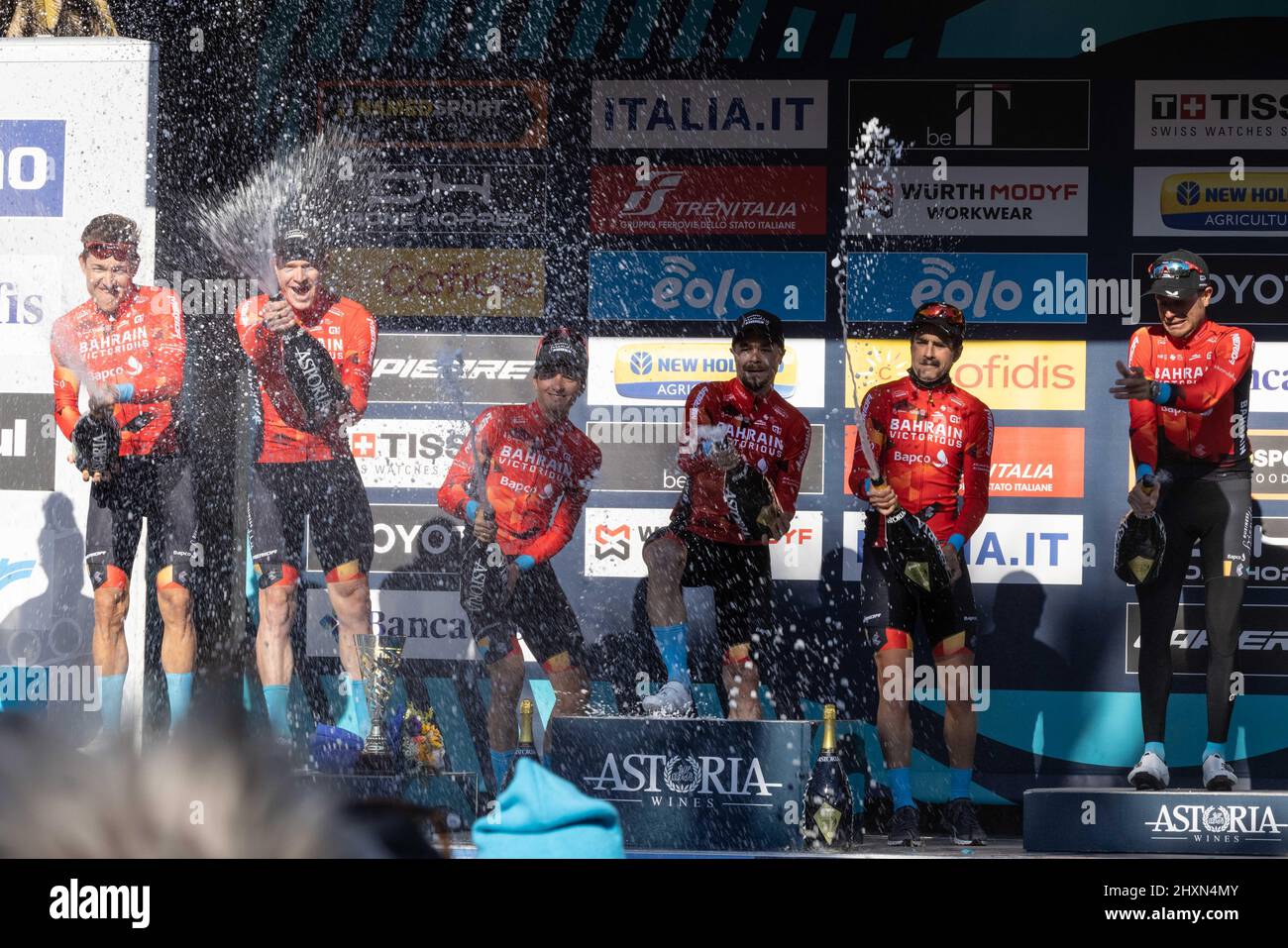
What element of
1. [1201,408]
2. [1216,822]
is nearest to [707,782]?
[1216,822]

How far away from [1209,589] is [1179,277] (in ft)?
4.02

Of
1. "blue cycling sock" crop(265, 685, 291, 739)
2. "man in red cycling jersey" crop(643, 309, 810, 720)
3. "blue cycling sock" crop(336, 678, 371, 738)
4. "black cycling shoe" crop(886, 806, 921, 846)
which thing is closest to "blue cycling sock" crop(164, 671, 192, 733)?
"blue cycling sock" crop(265, 685, 291, 739)

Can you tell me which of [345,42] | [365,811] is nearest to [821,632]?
[345,42]

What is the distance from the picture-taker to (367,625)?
6062 mm

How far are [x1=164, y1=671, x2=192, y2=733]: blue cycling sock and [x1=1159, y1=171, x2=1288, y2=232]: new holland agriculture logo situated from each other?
179 inches

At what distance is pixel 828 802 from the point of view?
5.21m

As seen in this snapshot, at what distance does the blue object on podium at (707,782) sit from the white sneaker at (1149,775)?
1.47 m

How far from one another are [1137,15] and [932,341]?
1.66m

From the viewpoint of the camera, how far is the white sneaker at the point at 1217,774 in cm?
538

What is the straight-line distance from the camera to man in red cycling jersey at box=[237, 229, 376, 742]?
6.02 meters

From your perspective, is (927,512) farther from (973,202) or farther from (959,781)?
(973,202)

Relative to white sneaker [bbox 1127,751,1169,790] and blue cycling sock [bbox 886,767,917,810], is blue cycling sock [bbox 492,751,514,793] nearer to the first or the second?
blue cycling sock [bbox 886,767,917,810]

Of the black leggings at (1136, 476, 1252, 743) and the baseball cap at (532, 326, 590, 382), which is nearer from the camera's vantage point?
the black leggings at (1136, 476, 1252, 743)
